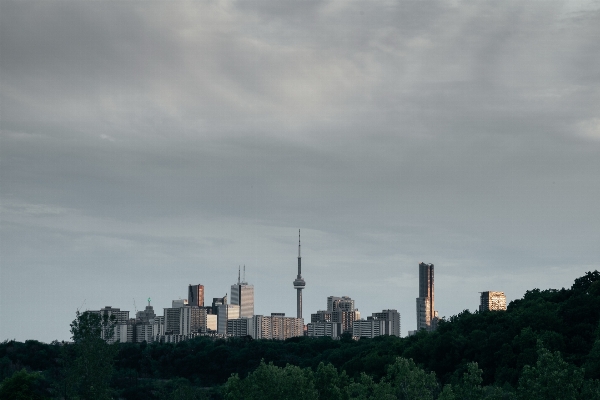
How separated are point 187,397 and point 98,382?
31270 mm

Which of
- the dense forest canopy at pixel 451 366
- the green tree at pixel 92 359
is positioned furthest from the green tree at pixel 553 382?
the green tree at pixel 92 359

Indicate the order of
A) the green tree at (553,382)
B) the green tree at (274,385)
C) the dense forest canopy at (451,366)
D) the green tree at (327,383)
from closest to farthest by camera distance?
1. the green tree at (553,382)
2. the dense forest canopy at (451,366)
3. the green tree at (274,385)
4. the green tree at (327,383)

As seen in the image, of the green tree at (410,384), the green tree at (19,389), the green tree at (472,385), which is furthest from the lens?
the green tree at (19,389)

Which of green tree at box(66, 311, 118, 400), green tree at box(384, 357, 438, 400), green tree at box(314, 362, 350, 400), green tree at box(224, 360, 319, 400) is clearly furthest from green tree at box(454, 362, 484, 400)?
green tree at box(66, 311, 118, 400)

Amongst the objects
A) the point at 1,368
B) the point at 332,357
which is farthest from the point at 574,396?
the point at 1,368

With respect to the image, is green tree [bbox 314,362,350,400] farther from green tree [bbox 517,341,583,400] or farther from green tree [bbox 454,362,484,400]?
green tree [bbox 517,341,583,400]

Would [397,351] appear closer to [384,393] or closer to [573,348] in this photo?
[573,348]

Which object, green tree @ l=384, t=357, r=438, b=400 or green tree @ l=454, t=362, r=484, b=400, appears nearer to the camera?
green tree @ l=454, t=362, r=484, b=400

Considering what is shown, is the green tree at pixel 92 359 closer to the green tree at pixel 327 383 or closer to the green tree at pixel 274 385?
the green tree at pixel 274 385

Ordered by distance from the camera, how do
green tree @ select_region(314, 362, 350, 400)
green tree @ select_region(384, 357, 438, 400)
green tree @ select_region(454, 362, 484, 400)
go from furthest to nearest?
green tree @ select_region(314, 362, 350, 400), green tree @ select_region(384, 357, 438, 400), green tree @ select_region(454, 362, 484, 400)

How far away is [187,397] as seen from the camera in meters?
130

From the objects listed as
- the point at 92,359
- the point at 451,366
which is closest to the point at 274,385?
the point at 92,359

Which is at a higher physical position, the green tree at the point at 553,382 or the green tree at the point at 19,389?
the green tree at the point at 553,382

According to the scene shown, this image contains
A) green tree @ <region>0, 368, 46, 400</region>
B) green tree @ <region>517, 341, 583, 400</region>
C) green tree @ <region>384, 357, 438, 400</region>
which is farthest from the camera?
green tree @ <region>0, 368, 46, 400</region>
